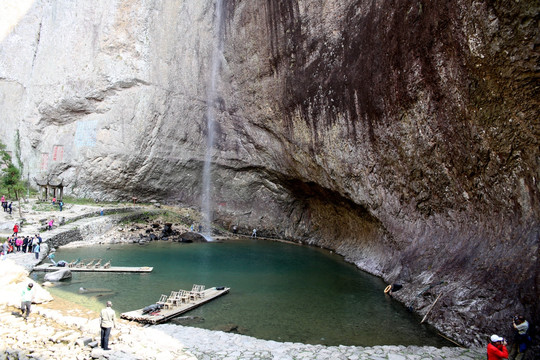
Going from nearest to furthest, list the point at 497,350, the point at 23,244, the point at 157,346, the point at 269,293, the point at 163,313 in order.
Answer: the point at 497,350 → the point at 157,346 → the point at 163,313 → the point at 269,293 → the point at 23,244

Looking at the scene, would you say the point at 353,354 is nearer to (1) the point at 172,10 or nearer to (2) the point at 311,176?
(2) the point at 311,176

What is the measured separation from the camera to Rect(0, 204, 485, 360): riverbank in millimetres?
10406

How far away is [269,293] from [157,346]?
7902mm

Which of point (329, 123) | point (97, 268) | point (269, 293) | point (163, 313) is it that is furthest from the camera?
point (329, 123)

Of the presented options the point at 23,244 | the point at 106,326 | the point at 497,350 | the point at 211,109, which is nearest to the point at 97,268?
the point at 23,244

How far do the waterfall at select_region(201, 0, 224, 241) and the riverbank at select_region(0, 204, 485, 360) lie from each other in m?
25.9

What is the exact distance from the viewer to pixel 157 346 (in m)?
10.9

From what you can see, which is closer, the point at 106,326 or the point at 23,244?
the point at 106,326

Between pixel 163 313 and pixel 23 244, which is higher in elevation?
pixel 23 244

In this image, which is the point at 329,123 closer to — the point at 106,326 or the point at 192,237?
the point at 192,237

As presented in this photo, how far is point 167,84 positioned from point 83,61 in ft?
30.1

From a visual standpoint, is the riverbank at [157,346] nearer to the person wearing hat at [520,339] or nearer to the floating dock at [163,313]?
the floating dock at [163,313]

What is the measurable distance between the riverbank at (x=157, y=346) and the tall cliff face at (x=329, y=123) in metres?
3.35

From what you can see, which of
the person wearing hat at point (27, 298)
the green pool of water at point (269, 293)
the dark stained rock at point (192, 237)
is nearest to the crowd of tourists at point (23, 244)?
the green pool of water at point (269, 293)
